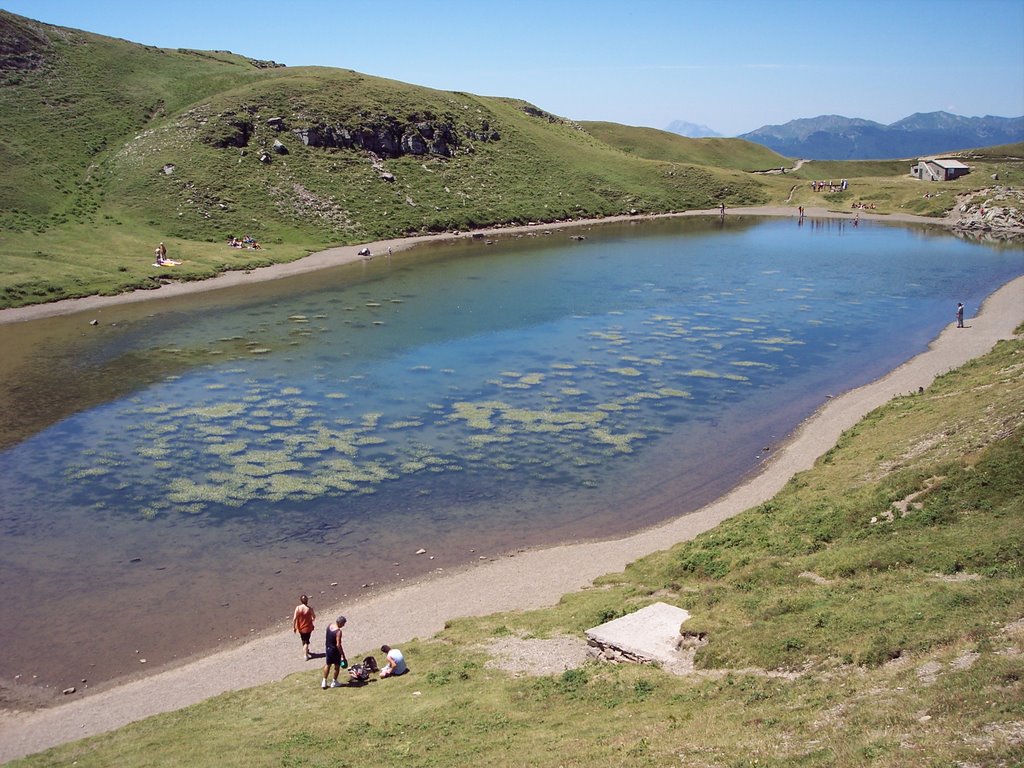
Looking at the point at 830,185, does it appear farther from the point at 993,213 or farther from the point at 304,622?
the point at 304,622

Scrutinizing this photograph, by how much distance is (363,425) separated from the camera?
156 feet

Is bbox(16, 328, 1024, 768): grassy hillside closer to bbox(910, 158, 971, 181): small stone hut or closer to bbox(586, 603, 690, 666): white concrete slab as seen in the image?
bbox(586, 603, 690, 666): white concrete slab

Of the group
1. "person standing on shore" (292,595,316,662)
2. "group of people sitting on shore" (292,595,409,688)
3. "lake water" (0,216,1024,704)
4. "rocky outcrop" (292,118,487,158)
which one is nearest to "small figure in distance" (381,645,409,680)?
"group of people sitting on shore" (292,595,409,688)

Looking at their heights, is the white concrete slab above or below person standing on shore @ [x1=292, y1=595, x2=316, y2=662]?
above

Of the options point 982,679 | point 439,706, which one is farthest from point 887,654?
point 439,706

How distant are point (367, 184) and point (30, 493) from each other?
99030 mm

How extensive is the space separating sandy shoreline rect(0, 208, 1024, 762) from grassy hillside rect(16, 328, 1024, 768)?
4.87 feet

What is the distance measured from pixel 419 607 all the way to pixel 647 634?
9.44m

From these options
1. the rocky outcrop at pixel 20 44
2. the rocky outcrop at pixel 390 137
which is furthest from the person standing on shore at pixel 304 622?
the rocky outcrop at pixel 20 44

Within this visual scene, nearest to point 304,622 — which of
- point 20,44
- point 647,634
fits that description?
point 647,634

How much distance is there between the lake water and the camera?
3119 centimetres

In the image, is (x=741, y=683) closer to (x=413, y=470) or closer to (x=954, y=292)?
Result: (x=413, y=470)

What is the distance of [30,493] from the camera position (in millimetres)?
38875

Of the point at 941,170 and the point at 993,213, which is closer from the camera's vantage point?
the point at 993,213
